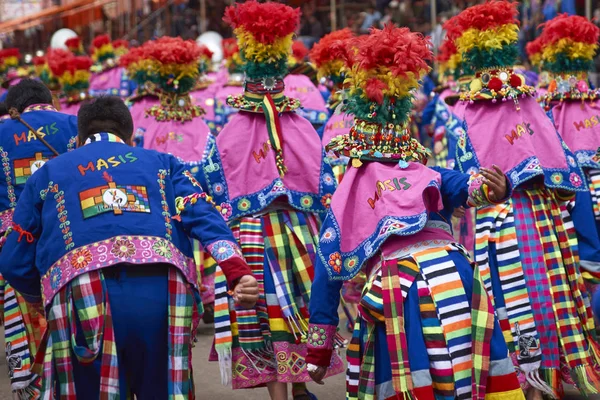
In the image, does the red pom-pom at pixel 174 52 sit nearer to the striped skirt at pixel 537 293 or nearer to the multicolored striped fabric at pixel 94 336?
the striped skirt at pixel 537 293

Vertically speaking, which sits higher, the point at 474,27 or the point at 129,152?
the point at 474,27

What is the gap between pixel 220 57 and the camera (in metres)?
19.1

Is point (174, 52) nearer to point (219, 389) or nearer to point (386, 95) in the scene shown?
point (219, 389)

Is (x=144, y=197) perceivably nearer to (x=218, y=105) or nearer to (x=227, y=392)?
(x=227, y=392)

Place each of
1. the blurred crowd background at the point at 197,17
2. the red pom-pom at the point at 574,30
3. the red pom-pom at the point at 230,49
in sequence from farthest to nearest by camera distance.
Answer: the red pom-pom at the point at 230,49 < the blurred crowd background at the point at 197,17 < the red pom-pom at the point at 574,30

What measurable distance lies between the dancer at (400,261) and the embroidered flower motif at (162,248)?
0.67 m

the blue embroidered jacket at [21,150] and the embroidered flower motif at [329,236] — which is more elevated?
the blue embroidered jacket at [21,150]

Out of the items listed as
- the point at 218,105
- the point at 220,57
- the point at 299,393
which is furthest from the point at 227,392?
the point at 220,57

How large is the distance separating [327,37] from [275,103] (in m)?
3.42

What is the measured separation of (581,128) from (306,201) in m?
2.21

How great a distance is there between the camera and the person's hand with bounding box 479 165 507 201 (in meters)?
4.02

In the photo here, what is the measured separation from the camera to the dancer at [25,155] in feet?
20.2

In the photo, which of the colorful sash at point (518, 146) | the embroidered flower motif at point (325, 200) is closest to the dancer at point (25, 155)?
the embroidered flower motif at point (325, 200)

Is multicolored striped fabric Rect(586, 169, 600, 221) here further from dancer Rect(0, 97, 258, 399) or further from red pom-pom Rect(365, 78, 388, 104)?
dancer Rect(0, 97, 258, 399)
